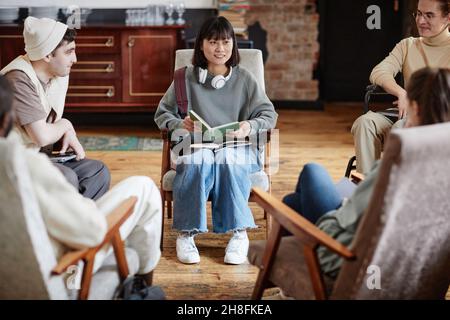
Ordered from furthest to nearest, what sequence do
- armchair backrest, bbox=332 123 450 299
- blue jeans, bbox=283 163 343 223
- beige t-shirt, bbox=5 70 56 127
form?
1. beige t-shirt, bbox=5 70 56 127
2. blue jeans, bbox=283 163 343 223
3. armchair backrest, bbox=332 123 450 299

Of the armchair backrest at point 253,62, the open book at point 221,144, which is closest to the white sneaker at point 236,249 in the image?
the open book at point 221,144

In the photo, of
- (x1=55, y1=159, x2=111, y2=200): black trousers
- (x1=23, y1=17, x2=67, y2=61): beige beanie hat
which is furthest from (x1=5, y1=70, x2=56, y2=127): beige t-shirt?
(x1=55, y1=159, x2=111, y2=200): black trousers

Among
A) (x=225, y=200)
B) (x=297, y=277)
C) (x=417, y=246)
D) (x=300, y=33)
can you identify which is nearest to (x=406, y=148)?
(x=417, y=246)

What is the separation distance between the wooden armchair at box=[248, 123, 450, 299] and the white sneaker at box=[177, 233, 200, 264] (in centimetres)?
87

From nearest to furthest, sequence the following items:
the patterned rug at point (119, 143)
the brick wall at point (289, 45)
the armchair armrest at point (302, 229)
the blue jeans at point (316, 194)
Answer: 1. the armchair armrest at point (302, 229)
2. the blue jeans at point (316, 194)
3. the patterned rug at point (119, 143)
4. the brick wall at point (289, 45)

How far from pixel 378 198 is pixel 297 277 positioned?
1.40ft

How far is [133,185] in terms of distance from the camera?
238 centimetres

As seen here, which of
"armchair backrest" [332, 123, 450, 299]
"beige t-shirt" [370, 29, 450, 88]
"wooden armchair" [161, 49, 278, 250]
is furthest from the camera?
"beige t-shirt" [370, 29, 450, 88]

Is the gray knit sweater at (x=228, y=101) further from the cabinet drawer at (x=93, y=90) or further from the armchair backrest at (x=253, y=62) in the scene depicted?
the cabinet drawer at (x=93, y=90)

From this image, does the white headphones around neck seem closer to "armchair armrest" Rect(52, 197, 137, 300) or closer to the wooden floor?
the wooden floor

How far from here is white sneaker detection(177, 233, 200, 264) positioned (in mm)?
3261

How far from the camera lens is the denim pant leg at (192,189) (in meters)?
3.22

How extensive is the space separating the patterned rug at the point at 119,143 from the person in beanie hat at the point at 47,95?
2.12m
